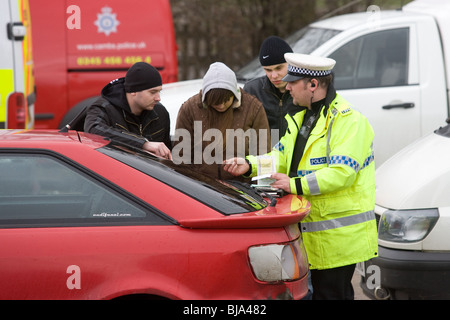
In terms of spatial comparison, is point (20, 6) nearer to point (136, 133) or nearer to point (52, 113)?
point (52, 113)

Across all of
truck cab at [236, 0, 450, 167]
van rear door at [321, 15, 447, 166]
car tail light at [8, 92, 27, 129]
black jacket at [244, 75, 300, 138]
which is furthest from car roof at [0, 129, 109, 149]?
van rear door at [321, 15, 447, 166]

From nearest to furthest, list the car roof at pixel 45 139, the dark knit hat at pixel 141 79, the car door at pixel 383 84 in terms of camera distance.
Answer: the car roof at pixel 45 139 < the dark knit hat at pixel 141 79 < the car door at pixel 383 84

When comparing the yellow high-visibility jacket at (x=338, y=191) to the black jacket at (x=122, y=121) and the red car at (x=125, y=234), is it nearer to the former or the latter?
the red car at (x=125, y=234)

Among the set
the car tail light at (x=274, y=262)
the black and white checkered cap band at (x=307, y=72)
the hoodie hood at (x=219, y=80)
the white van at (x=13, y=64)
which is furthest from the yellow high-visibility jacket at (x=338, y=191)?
the white van at (x=13, y=64)

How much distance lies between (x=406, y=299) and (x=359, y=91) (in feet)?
9.48

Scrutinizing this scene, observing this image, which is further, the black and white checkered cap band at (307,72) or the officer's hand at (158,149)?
the officer's hand at (158,149)

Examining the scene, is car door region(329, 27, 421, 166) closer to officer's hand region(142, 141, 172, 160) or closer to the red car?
officer's hand region(142, 141, 172, 160)

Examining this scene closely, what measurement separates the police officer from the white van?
3.23m

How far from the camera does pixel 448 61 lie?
7.08 m

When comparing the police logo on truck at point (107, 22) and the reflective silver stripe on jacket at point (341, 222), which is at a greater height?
Answer: the police logo on truck at point (107, 22)

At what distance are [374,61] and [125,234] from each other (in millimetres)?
4399

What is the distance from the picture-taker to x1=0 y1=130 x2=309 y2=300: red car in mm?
3311

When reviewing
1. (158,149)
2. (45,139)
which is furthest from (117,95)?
(45,139)

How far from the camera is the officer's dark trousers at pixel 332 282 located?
4.00 meters
